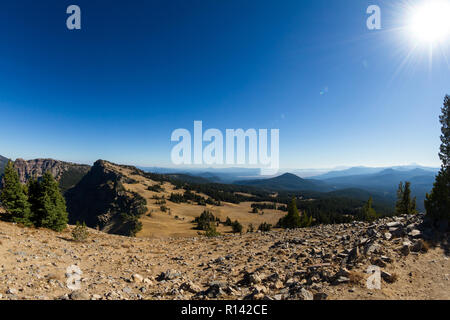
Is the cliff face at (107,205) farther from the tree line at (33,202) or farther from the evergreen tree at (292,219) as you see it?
the evergreen tree at (292,219)

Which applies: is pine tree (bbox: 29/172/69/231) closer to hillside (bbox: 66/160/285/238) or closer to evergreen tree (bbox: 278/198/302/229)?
hillside (bbox: 66/160/285/238)

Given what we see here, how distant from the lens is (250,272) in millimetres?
11266

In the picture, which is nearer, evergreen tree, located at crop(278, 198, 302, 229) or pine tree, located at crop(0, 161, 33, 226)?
pine tree, located at crop(0, 161, 33, 226)

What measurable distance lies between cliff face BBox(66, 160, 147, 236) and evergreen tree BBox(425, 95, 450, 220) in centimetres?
7587

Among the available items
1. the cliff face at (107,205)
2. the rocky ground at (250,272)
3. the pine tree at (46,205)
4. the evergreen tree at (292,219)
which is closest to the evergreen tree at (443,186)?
the rocky ground at (250,272)

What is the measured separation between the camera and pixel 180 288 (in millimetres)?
9688

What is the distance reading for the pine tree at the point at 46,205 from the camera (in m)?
22.6

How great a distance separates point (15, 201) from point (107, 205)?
126m

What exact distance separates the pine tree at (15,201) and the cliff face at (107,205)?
4909 centimetres

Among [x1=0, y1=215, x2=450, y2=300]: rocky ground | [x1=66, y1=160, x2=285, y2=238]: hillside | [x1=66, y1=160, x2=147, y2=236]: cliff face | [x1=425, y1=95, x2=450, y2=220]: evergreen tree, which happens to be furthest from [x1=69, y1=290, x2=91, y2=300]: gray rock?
[x1=66, y1=160, x2=147, y2=236]: cliff face

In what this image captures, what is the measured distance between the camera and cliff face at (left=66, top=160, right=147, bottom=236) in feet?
290

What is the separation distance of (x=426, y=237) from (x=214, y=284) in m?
14.8
